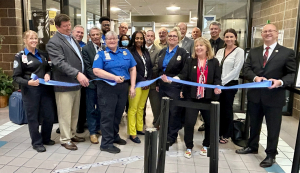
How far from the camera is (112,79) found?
273cm

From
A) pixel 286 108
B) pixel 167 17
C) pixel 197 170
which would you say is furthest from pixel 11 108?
pixel 167 17

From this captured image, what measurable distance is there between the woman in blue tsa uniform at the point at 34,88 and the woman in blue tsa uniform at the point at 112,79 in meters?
0.67

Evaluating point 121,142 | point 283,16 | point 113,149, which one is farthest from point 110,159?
point 283,16

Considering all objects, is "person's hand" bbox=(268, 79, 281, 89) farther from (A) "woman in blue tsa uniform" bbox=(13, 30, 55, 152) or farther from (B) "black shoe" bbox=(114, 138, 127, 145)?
(A) "woman in blue tsa uniform" bbox=(13, 30, 55, 152)

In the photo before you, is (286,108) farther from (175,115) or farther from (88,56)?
(88,56)

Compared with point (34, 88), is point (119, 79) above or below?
above

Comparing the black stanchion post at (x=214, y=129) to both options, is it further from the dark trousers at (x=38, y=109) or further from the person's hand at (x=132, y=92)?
the dark trousers at (x=38, y=109)

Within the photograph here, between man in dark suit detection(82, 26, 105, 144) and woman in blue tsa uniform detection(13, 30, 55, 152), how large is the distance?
48 centimetres

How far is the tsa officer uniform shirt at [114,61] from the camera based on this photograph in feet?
9.04

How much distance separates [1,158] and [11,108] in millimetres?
1446

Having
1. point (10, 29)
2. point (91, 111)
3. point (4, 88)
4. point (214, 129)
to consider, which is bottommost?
point (91, 111)

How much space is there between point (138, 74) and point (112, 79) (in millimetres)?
557

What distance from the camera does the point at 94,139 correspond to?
327 centimetres

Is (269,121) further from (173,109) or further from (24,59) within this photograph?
(24,59)
